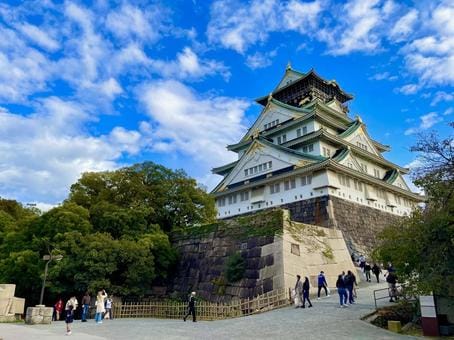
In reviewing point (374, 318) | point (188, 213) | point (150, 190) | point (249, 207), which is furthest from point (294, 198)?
point (374, 318)

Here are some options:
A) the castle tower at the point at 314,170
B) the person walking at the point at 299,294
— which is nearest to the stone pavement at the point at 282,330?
the person walking at the point at 299,294

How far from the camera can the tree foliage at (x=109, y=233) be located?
62.4ft

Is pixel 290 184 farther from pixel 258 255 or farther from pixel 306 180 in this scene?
pixel 258 255

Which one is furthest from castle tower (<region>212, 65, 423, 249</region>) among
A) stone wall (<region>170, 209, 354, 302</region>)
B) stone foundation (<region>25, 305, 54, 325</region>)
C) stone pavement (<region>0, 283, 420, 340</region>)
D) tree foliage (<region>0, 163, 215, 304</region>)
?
stone foundation (<region>25, 305, 54, 325</region>)

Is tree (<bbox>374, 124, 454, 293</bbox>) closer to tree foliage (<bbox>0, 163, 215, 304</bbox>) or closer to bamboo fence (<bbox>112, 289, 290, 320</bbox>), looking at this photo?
bamboo fence (<bbox>112, 289, 290, 320</bbox>)

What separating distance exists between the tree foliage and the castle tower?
7.08 metres

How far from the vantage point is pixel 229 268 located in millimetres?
18844

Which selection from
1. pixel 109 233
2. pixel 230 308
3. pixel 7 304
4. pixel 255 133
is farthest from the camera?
pixel 255 133

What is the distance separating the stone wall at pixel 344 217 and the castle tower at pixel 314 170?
68 millimetres

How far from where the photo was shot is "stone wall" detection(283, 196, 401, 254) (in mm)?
26359

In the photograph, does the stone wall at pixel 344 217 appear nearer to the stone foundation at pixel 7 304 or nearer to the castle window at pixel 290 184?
the castle window at pixel 290 184

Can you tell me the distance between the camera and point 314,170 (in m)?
27.9

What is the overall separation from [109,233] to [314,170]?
15.3 metres

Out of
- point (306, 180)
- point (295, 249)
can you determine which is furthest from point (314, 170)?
point (295, 249)
